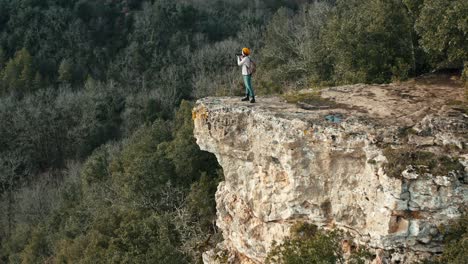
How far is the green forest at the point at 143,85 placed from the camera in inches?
780

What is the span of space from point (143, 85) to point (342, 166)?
4330cm

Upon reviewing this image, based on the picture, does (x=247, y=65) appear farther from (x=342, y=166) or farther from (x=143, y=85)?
(x=143, y=85)

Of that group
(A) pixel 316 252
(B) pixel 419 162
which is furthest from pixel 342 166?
(A) pixel 316 252

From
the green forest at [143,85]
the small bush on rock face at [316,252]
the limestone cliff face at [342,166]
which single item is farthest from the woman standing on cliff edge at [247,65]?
the green forest at [143,85]

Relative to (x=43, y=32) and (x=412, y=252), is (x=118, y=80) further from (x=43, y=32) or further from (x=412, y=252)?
(x=412, y=252)

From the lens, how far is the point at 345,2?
101ft

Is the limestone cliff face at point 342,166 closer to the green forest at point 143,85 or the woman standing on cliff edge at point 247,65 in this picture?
the woman standing on cliff edge at point 247,65

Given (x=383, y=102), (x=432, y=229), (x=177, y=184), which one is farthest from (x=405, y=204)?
(x=177, y=184)

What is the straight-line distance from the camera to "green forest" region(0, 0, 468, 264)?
1981 centimetres

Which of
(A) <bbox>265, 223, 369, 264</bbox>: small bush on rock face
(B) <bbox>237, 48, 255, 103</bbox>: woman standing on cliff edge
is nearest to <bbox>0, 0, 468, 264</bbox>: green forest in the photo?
(B) <bbox>237, 48, 255, 103</bbox>: woman standing on cliff edge

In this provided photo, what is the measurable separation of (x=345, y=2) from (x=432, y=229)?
21.4 m

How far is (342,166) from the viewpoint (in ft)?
43.8

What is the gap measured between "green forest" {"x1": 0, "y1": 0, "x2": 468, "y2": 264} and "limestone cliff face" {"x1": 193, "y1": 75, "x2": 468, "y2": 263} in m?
3.59

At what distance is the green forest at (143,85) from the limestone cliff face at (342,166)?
3593mm
